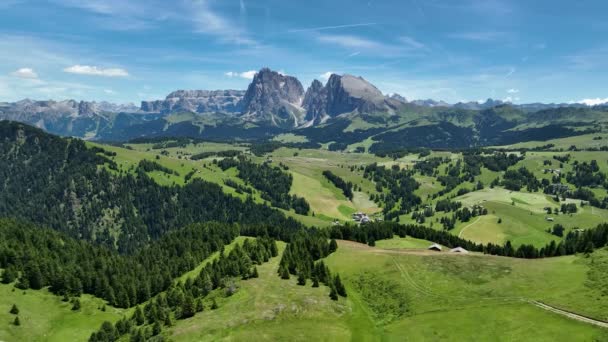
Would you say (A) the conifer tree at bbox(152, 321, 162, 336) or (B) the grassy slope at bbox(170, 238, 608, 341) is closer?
(B) the grassy slope at bbox(170, 238, 608, 341)

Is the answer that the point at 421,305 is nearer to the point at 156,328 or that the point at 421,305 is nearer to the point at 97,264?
the point at 156,328

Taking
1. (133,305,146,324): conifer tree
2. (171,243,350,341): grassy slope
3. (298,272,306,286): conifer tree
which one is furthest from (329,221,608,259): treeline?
(133,305,146,324): conifer tree

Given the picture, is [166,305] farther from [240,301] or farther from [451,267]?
[451,267]

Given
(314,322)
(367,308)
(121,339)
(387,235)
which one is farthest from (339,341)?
(387,235)

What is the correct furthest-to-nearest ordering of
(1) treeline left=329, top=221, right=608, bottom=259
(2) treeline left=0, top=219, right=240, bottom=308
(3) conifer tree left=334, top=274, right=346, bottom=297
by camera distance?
(2) treeline left=0, top=219, right=240, bottom=308
(1) treeline left=329, top=221, right=608, bottom=259
(3) conifer tree left=334, top=274, right=346, bottom=297

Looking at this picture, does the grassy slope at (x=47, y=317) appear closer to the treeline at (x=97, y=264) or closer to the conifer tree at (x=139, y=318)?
the treeline at (x=97, y=264)

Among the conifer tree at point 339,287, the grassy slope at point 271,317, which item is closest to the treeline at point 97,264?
the grassy slope at point 271,317

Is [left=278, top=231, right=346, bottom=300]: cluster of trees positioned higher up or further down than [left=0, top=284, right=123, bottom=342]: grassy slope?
higher up

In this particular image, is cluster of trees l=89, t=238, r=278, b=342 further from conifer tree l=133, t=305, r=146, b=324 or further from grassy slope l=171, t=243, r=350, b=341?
grassy slope l=171, t=243, r=350, b=341
